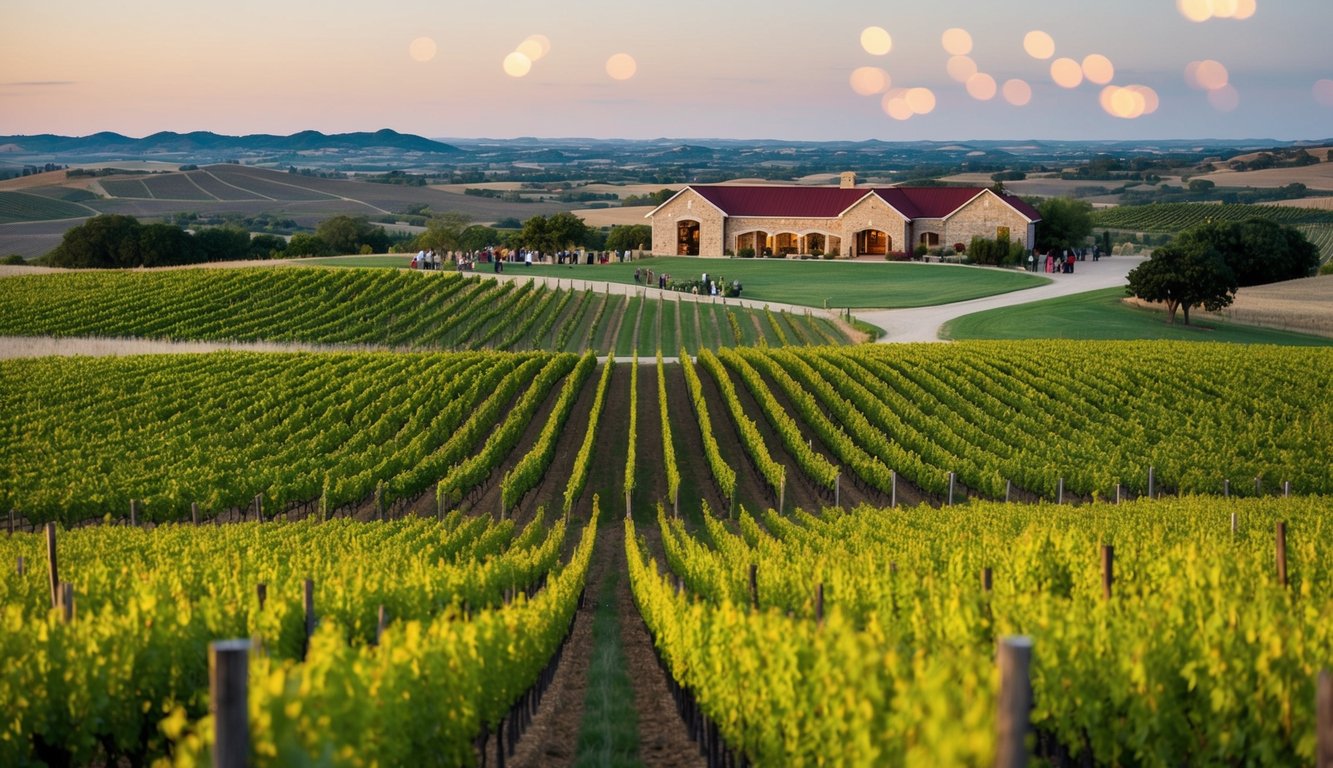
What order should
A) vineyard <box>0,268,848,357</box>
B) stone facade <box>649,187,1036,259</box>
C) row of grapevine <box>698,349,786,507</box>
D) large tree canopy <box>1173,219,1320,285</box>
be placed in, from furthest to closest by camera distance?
1. stone facade <box>649,187,1036,259</box>
2. large tree canopy <box>1173,219,1320,285</box>
3. vineyard <box>0,268,848,357</box>
4. row of grapevine <box>698,349,786,507</box>

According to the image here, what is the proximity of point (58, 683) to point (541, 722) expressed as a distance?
5830 millimetres

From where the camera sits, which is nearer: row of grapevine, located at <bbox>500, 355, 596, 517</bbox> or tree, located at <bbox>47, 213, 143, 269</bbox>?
row of grapevine, located at <bbox>500, 355, 596, 517</bbox>

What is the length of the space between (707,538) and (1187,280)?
1510 inches

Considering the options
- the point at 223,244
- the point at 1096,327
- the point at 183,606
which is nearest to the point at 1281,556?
the point at 183,606

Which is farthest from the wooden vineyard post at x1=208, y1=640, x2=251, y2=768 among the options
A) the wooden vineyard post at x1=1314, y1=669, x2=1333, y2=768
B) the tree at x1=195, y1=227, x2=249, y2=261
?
the tree at x1=195, y1=227, x2=249, y2=261

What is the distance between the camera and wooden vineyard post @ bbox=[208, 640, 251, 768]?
5.17 m

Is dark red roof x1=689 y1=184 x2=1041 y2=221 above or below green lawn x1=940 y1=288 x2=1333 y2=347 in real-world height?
above

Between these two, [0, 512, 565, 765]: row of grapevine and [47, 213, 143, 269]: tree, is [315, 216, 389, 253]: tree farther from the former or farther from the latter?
[0, 512, 565, 765]: row of grapevine

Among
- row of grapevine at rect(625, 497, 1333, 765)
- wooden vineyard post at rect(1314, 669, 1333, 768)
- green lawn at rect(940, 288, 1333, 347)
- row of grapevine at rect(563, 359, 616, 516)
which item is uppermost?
wooden vineyard post at rect(1314, 669, 1333, 768)

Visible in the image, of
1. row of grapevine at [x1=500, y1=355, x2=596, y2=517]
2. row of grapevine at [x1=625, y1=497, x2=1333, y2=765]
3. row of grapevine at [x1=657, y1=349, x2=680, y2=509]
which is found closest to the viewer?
row of grapevine at [x1=625, y1=497, x2=1333, y2=765]

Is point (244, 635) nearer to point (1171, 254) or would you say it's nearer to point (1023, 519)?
point (1023, 519)

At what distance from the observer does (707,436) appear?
3047cm

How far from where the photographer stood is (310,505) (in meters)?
26.4

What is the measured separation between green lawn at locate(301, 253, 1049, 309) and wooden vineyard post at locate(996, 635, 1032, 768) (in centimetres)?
5497
